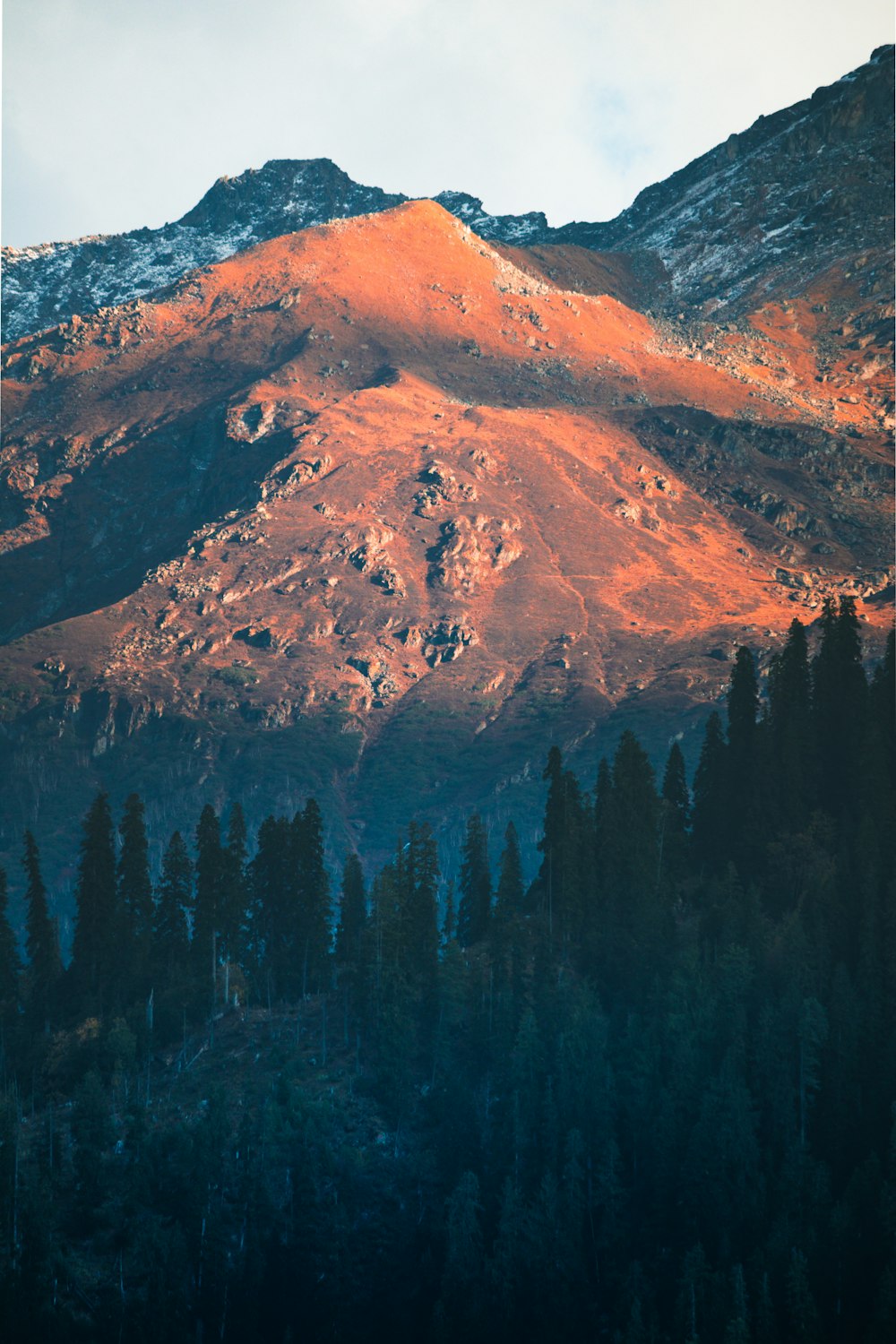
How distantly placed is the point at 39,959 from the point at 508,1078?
4839 cm

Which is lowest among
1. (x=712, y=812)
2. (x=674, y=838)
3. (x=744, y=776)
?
(x=674, y=838)

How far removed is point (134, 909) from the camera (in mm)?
146500

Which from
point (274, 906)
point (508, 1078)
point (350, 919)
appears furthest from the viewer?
point (350, 919)

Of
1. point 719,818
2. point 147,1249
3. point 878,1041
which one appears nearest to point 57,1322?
point 147,1249

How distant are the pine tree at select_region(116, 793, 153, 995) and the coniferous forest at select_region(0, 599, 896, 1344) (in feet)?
1.31

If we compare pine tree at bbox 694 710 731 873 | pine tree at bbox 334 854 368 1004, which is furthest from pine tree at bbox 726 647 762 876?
pine tree at bbox 334 854 368 1004

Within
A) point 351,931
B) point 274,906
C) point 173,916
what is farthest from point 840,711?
point 173,916

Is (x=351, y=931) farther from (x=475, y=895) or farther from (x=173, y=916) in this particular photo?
(x=173, y=916)

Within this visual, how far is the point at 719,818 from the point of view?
143 meters

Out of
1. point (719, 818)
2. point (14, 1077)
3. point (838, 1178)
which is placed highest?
point (719, 818)

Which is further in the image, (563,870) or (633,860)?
(563,870)

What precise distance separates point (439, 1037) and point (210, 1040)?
20977 millimetres

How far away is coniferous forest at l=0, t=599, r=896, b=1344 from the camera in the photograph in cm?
10219

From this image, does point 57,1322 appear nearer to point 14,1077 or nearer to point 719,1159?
point 14,1077
